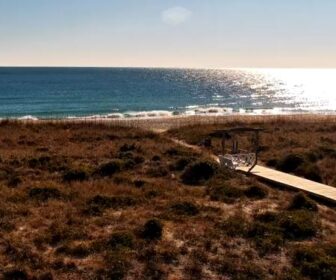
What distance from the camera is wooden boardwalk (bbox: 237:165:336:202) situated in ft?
60.8

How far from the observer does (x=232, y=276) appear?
37.3 feet

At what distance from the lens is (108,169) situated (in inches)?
885

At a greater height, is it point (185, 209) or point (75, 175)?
point (75, 175)

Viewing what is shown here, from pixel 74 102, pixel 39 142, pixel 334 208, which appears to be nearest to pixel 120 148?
pixel 39 142

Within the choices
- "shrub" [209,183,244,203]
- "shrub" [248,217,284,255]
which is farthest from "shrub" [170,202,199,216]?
"shrub" [248,217,284,255]

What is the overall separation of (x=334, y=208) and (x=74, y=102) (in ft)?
273

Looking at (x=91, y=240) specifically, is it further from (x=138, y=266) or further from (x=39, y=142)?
(x=39, y=142)

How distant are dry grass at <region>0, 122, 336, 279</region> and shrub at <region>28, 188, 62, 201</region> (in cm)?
5

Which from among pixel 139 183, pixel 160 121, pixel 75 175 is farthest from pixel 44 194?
pixel 160 121

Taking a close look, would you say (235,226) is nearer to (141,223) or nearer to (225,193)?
(141,223)

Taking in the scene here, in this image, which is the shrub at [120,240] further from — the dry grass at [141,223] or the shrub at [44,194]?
the shrub at [44,194]

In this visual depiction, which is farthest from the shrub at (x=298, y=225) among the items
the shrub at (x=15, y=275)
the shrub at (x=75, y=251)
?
the shrub at (x=15, y=275)

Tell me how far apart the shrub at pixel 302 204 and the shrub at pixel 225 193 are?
2.12 m

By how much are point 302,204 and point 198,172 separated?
19.7ft
